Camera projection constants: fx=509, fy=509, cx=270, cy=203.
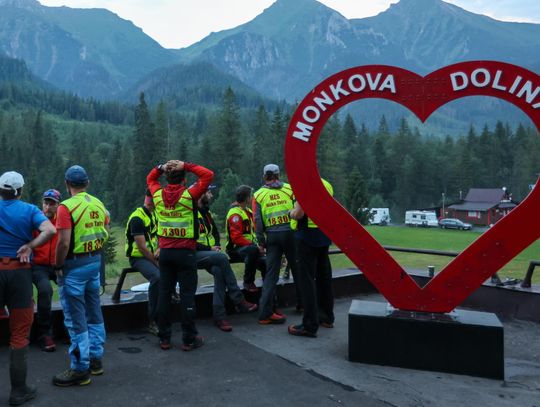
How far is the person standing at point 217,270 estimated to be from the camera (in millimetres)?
5793

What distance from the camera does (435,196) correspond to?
77625 millimetres

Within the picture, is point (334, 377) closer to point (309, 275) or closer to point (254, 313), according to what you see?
point (309, 275)

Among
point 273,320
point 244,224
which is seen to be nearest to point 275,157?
point 244,224

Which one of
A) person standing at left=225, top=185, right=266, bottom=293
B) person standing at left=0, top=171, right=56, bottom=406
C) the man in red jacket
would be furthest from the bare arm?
person standing at left=225, top=185, right=266, bottom=293

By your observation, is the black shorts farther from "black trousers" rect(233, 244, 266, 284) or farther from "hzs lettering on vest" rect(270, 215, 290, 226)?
"black trousers" rect(233, 244, 266, 284)

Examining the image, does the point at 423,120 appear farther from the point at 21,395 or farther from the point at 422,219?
the point at 422,219

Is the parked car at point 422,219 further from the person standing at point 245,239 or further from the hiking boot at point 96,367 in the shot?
the hiking boot at point 96,367

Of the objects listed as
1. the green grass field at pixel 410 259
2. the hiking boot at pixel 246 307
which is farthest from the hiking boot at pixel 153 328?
the green grass field at pixel 410 259

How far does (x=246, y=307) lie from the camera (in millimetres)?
6266

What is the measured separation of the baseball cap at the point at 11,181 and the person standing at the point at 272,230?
2.74m

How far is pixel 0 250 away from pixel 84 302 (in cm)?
84

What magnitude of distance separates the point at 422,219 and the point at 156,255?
196 feet

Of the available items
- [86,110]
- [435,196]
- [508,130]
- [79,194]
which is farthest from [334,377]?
[86,110]

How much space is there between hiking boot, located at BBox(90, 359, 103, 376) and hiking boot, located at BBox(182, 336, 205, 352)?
0.87 m
